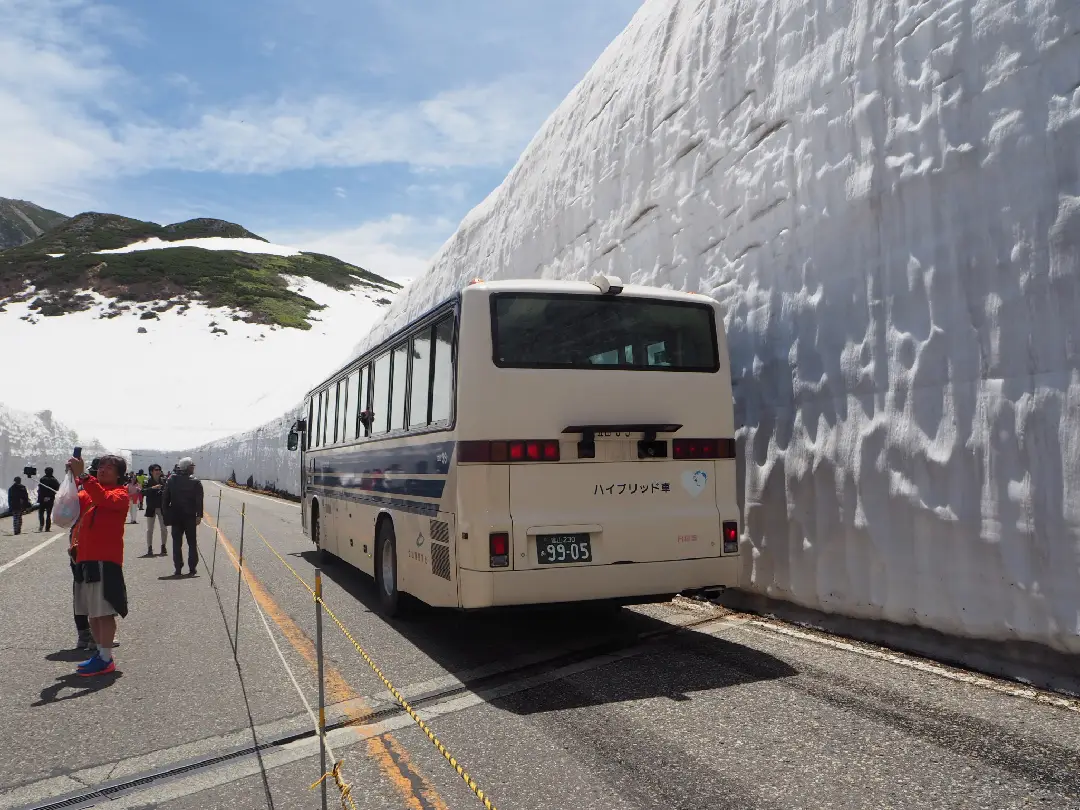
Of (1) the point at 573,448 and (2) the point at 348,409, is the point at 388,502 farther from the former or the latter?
(2) the point at 348,409

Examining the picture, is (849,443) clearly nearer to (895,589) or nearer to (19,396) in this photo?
(895,589)

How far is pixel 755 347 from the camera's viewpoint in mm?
9000

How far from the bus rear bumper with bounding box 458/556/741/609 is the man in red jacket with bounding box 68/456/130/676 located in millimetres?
2838

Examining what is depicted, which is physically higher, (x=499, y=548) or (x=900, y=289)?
(x=900, y=289)

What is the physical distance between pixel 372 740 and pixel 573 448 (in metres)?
2.72

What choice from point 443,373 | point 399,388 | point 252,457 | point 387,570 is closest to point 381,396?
point 399,388

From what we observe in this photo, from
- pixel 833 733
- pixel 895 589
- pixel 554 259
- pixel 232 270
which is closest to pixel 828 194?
pixel 895 589

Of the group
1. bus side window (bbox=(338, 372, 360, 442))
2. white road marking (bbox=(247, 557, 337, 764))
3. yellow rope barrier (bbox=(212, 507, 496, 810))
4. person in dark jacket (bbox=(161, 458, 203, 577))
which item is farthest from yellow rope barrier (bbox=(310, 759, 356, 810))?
person in dark jacket (bbox=(161, 458, 203, 577))

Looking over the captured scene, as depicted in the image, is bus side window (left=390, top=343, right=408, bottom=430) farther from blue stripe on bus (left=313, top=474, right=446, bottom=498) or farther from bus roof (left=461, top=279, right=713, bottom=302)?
bus roof (left=461, top=279, right=713, bottom=302)

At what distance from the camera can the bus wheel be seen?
29.2 feet

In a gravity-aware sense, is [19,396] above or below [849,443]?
above

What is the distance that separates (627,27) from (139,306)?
3842 inches

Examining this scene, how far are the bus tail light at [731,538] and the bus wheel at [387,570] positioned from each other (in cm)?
340

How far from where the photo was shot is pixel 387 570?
9.20 m
